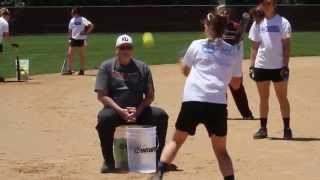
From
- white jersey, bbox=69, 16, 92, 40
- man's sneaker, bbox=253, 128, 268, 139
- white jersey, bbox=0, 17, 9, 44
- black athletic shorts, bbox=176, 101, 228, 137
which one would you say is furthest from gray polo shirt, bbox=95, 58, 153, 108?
white jersey, bbox=69, 16, 92, 40

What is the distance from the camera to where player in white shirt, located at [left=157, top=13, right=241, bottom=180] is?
24.3 ft

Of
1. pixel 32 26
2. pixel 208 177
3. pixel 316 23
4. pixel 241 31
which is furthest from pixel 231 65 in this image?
pixel 316 23

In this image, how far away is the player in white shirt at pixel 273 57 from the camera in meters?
11.1

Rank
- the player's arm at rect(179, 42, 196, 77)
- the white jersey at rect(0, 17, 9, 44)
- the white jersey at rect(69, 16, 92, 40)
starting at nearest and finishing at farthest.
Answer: the player's arm at rect(179, 42, 196, 77)
the white jersey at rect(0, 17, 9, 44)
the white jersey at rect(69, 16, 92, 40)

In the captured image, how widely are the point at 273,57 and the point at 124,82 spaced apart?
3.01 meters

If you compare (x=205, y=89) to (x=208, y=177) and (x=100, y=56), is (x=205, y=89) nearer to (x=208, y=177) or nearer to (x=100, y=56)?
(x=208, y=177)

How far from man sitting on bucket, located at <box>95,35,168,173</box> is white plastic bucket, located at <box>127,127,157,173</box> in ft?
0.48

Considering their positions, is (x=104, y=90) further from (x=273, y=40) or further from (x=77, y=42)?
(x=77, y=42)

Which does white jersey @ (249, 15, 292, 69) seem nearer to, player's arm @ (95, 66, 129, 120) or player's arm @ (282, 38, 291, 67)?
player's arm @ (282, 38, 291, 67)

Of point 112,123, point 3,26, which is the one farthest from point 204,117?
point 3,26

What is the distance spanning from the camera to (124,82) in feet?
29.3

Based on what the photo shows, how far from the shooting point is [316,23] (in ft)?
186

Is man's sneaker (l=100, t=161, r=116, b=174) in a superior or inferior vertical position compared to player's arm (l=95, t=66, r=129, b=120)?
inferior

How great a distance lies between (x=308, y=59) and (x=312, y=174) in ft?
64.1
